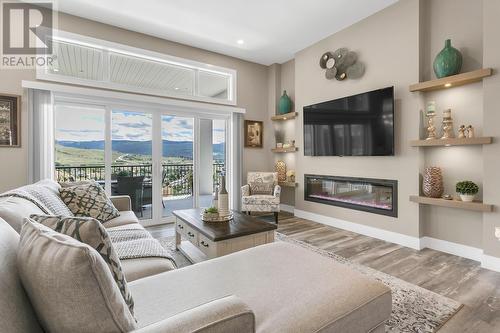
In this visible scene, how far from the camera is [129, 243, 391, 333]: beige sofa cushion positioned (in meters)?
1.07

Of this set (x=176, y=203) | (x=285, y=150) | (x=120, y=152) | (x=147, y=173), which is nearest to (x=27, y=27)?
(x=120, y=152)

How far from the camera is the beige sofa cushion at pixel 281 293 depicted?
1.07 m

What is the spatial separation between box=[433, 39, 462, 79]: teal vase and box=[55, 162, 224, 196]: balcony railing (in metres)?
3.79

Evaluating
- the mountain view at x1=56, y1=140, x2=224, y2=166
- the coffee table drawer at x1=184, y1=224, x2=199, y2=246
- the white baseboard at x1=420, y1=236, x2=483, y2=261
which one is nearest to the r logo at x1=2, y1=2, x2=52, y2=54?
the mountain view at x1=56, y1=140, x2=224, y2=166

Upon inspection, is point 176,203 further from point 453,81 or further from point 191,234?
point 453,81

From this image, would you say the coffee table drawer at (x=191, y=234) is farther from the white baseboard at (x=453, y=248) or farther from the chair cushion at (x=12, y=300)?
the white baseboard at (x=453, y=248)

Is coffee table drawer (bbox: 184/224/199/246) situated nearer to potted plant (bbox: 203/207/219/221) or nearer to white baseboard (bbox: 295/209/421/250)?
potted plant (bbox: 203/207/219/221)

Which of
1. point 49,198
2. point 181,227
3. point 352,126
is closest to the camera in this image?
point 49,198

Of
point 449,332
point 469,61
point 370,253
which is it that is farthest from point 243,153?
point 449,332

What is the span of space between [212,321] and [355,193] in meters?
3.68

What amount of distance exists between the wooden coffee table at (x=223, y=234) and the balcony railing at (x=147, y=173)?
6.00 feet

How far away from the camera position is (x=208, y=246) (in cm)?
231

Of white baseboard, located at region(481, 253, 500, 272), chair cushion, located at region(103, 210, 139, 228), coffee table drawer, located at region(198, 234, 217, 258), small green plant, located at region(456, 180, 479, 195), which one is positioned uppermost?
small green plant, located at region(456, 180, 479, 195)

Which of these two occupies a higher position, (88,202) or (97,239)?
(97,239)
